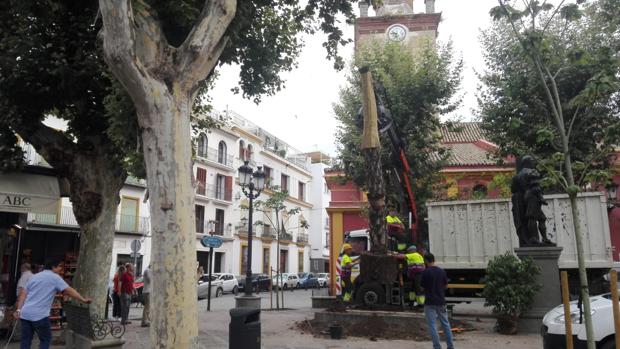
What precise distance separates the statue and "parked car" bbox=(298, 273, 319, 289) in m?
31.0

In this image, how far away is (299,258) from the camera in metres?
53.1

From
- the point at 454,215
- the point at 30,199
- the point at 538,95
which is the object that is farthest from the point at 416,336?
the point at 538,95

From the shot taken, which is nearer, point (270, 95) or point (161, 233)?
point (161, 233)

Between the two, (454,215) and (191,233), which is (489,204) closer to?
(454,215)

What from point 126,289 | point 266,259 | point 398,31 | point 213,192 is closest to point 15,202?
point 126,289

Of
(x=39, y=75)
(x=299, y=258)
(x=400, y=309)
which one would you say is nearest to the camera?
(x=39, y=75)

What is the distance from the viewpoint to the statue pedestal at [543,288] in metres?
10.2

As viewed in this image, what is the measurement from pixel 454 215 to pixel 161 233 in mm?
10724

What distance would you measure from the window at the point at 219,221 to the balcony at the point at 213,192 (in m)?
1.03

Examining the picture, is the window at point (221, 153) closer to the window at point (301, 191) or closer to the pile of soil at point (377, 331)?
the window at point (301, 191)

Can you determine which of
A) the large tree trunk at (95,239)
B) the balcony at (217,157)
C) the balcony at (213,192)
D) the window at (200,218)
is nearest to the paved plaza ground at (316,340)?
the large tree trunk at (95,239)

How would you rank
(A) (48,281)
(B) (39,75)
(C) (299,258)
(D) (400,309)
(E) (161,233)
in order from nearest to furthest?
(E) (161,233), (A) (48,281), (B) (39,75), (D) (400,309), (C) (299,258)

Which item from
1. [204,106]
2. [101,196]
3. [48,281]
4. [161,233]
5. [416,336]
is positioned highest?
[204,106]

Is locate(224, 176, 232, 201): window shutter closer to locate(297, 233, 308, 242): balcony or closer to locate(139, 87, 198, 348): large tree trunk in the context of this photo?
locate(297, 233, 308, 242): balcony
